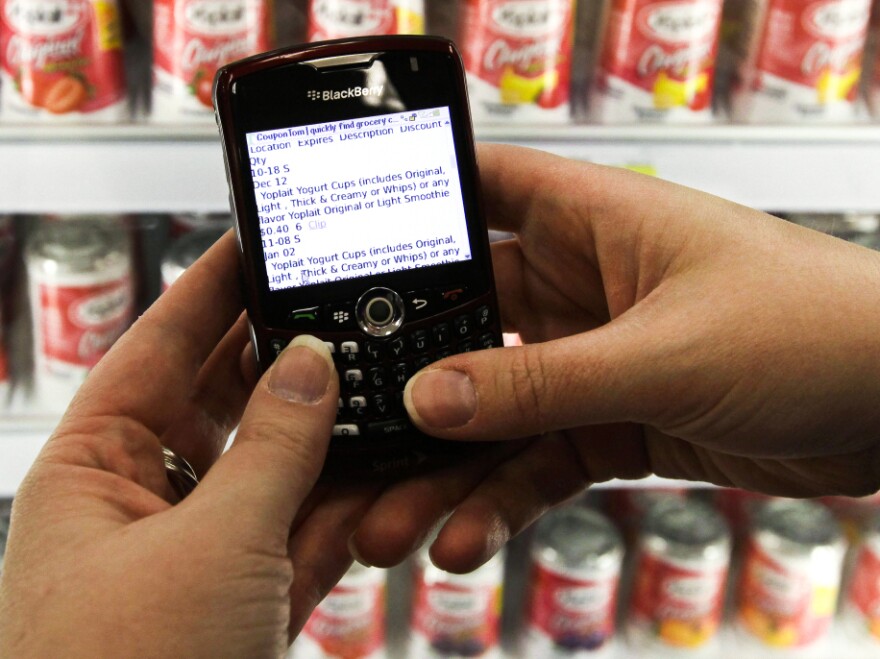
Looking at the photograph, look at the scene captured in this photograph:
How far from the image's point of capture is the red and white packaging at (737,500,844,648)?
4.02ft

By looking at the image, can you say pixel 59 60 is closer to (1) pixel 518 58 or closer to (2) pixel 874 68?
(1) pixel 518 58

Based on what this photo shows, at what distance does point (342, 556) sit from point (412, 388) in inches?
6.9

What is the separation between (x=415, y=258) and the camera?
78 cm

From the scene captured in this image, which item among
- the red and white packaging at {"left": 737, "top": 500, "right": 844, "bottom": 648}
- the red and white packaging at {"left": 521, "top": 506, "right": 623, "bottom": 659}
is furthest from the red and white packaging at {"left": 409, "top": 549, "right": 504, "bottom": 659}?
the red and white packaging at {"left": 737, "top": 500, "right": 844, "bottom": 648}

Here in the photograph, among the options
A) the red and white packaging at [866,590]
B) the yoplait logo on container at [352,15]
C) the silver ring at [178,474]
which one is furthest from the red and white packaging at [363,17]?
the red and white packaging at [866,590]

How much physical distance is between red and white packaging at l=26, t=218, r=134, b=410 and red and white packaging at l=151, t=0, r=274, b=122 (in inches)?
8.1

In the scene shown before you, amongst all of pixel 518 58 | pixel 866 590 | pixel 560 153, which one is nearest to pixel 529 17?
pixel 518 58

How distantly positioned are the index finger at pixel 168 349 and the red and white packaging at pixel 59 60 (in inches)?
10.6

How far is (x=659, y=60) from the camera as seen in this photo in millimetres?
964

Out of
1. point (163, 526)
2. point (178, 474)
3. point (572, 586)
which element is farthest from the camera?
point (572, 586)

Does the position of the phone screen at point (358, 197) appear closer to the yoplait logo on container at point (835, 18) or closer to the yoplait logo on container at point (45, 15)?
the yoplait logo on container at point (45, 15)

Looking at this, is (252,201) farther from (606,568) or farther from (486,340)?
(606,568)

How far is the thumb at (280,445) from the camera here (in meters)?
0.58

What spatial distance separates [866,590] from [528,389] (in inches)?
36.4
